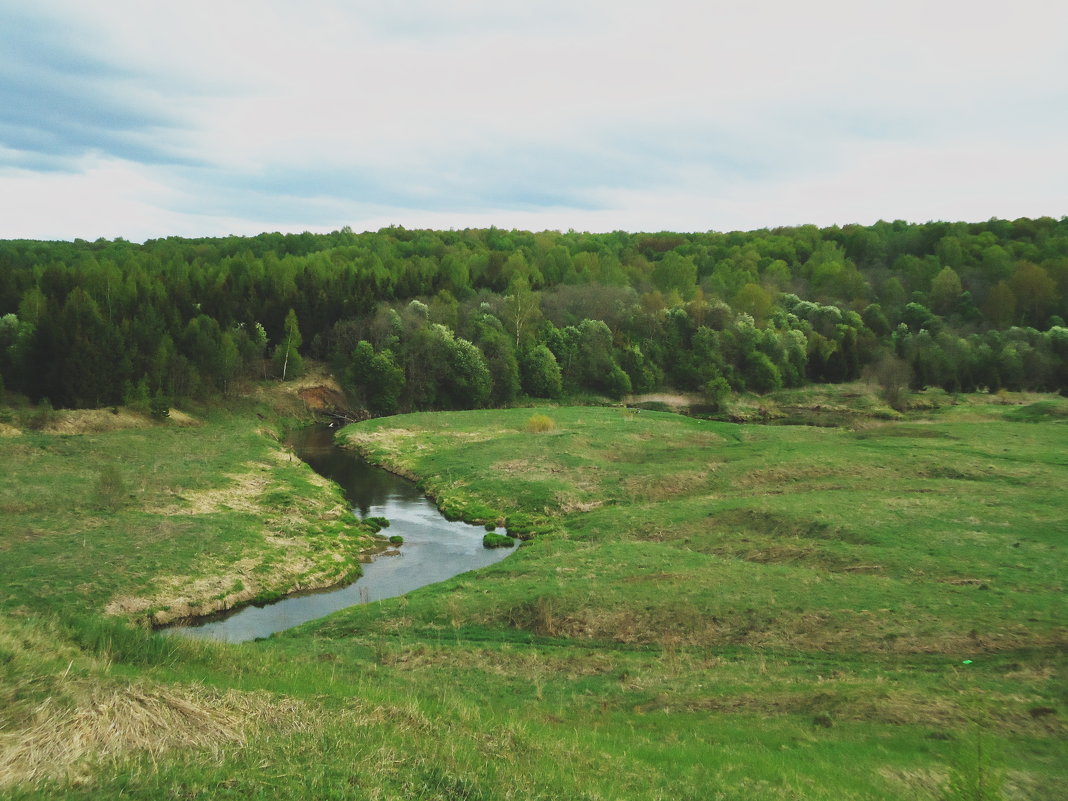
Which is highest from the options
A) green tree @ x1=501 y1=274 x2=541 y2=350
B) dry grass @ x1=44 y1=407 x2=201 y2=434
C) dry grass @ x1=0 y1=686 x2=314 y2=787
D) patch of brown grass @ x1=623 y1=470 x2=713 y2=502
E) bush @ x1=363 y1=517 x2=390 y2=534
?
green tree @ x1=501 y1=274 x2=541 y2=350

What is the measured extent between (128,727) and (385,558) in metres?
27.1

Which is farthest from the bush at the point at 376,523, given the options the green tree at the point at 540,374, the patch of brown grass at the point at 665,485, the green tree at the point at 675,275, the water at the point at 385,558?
the green tree at the point at 675,275

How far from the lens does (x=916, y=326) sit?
12988cm

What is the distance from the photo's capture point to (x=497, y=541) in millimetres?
39062

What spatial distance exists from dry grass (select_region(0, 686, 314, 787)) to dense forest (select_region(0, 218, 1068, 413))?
61.2 metres

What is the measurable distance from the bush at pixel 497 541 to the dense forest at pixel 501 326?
42.1 meters

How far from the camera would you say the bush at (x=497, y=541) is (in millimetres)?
38719

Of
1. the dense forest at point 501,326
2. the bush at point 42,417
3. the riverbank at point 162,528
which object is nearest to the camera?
the riverbank at point 162,528

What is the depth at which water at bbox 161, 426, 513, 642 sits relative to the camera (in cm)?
2808

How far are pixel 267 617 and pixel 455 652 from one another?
32.5 ft

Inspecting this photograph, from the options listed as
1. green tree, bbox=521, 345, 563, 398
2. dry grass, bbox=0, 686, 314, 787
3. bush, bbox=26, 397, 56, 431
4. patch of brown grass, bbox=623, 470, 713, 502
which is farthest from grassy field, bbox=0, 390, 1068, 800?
green tree, bbox=521, 345, 563, 398

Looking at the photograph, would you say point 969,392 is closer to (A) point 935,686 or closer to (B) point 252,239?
(A) point 935,686

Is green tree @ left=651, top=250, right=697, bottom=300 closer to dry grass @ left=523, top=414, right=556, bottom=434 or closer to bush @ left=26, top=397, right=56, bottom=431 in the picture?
dry grass @ left=523, top=414, right=556, bottom=434

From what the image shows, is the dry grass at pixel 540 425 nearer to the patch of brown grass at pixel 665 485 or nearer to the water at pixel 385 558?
the water at pixel 385 558
